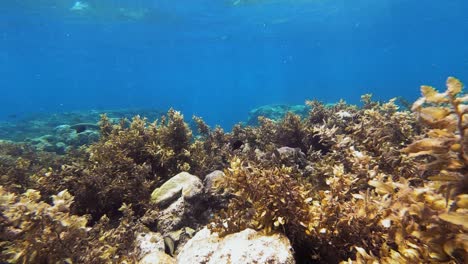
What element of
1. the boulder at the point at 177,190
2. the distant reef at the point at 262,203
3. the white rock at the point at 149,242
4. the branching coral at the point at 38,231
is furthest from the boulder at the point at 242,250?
the boulder at the point at 177,190

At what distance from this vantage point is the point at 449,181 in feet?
4.22

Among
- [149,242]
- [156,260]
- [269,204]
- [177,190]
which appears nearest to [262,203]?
[269,204]

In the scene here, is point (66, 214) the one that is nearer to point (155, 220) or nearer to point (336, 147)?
point (155, 220)

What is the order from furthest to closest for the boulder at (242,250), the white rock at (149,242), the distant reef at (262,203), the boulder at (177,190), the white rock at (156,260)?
the boulder at (177,190)
the white rock at (149,242)
the white rock at (156,260)
the boulder at (242,250)
the distant reef at (262,203)

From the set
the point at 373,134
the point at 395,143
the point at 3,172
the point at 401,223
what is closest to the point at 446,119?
the point at 401,223

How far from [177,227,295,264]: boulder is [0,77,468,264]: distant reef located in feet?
0.03

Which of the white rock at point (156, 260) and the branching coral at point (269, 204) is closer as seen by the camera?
the branching coral at point (269, 204)

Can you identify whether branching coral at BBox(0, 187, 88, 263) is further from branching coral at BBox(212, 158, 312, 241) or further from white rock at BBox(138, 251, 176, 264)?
branching coral at BBox(212, 158, 312, 241)

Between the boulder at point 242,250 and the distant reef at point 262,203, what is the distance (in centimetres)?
1

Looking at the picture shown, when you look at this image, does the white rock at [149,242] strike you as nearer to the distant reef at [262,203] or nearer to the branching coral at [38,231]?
the distant reef at [262,203]

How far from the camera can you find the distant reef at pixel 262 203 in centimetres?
140

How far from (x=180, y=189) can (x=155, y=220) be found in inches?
23.0

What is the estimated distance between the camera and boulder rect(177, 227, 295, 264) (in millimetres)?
2125

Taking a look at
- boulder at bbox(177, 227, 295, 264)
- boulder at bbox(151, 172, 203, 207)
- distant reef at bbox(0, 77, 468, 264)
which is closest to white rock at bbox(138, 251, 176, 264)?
distant reef at bbox(0, 77, 468, 264)
